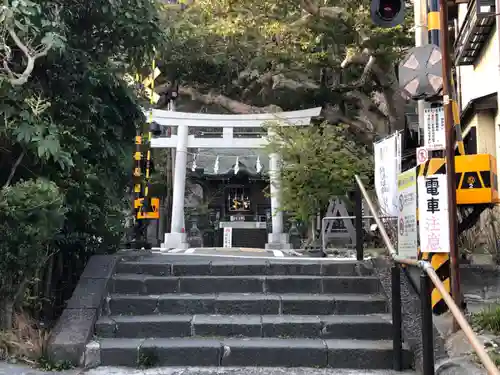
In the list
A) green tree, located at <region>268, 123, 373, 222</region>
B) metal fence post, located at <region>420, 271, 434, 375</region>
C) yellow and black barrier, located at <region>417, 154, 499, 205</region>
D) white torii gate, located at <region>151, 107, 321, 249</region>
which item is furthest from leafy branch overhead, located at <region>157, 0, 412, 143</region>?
metal fence post, located at <region>420, 271, 434, 375</region>

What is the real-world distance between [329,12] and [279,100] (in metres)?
6.52

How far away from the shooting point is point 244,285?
6098 millimetres

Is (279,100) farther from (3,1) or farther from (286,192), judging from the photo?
(3,1)

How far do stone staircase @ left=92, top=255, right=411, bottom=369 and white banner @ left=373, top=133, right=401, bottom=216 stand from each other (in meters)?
0.91

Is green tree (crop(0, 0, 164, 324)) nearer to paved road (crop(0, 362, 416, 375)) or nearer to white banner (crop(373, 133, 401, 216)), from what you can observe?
paved road (crop(0, 362, 416, 375))

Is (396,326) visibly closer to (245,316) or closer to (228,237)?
(245,316)

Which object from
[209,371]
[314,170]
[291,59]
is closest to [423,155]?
[209,371]

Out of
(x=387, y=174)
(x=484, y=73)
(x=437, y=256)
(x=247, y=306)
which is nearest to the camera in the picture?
(x=437, y=256)

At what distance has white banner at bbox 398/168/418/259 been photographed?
191 inches

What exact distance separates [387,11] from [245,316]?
4124 mm

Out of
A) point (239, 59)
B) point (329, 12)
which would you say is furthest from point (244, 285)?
point (239, 59)

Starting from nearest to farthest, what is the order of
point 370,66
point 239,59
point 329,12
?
point 329,12 < point 370,66 < point 239,59

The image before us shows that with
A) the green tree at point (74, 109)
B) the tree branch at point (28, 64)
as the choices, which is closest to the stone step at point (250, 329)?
the green tree at point (74, 109)

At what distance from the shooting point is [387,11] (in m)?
6.21
